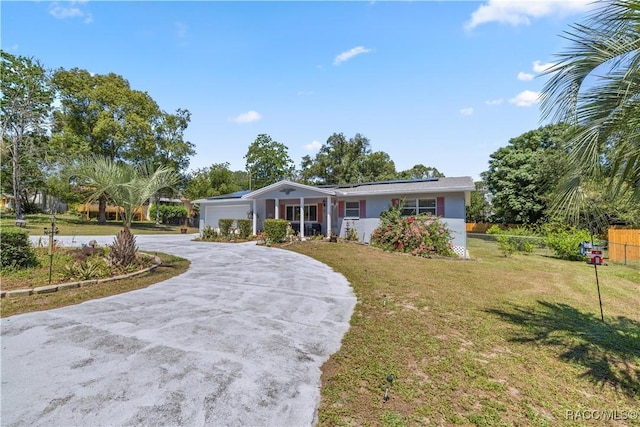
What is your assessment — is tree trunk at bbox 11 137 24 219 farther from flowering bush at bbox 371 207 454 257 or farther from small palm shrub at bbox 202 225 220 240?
flowering bush at bbox 371 207 454 257

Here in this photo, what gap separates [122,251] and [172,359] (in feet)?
19.3

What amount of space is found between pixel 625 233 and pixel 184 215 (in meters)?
38.6

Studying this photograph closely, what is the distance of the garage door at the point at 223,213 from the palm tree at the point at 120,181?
12273 millimetres

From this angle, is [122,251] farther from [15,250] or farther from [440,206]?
[440,206]

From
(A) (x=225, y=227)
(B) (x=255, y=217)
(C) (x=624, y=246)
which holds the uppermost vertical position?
(B) (x=255, y=217)

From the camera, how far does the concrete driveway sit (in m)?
2.45

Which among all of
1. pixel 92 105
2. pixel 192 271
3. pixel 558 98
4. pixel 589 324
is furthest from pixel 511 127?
pixel 92 105

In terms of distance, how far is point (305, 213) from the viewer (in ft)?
65.0

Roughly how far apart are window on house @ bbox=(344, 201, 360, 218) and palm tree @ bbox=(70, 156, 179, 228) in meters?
10.7

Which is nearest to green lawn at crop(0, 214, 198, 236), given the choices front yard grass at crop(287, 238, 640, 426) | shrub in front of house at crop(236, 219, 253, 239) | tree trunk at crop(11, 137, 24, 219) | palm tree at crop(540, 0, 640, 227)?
tree trunk at crop(11, 137, 24, 219)

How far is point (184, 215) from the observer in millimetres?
35094

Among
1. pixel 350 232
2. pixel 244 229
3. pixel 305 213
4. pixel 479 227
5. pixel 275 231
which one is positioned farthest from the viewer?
pixel 479 227

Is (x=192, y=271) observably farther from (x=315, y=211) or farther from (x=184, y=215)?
(x=184, y=215)

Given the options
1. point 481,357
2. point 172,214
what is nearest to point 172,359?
point 481,357
